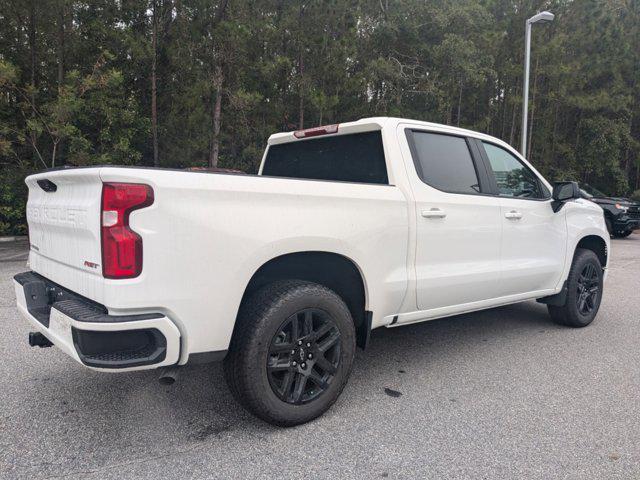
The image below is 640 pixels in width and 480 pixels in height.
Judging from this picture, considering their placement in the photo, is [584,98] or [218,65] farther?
[584,98]

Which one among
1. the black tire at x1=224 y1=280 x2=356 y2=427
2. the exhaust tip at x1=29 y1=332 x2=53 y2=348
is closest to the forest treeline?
the exhaust tip at x1=29 y1=332 x2=53 y2=348

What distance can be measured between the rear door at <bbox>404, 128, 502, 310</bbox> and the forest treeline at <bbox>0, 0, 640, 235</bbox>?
36.6 feet

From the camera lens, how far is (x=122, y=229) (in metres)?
2.26

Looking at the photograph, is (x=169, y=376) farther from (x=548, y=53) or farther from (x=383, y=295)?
(x=548, y=53)

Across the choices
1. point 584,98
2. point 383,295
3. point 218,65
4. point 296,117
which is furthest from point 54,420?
point 584,98

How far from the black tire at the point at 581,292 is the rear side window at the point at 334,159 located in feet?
8.37

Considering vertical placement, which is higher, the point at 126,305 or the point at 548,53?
the point at 548,53

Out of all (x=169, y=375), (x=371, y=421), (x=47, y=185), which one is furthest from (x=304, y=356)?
(x=47, y=185)

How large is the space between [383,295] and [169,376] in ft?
4.64

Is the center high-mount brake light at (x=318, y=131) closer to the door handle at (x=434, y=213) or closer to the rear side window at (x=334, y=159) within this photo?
the rear side window at (x=334, y=159)

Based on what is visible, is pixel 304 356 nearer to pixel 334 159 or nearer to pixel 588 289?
pixel 334 159

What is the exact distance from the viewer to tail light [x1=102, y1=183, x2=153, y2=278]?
7.36 ft

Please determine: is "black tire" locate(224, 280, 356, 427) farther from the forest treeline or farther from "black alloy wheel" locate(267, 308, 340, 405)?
the forest treeline

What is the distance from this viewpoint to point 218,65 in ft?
47.1
